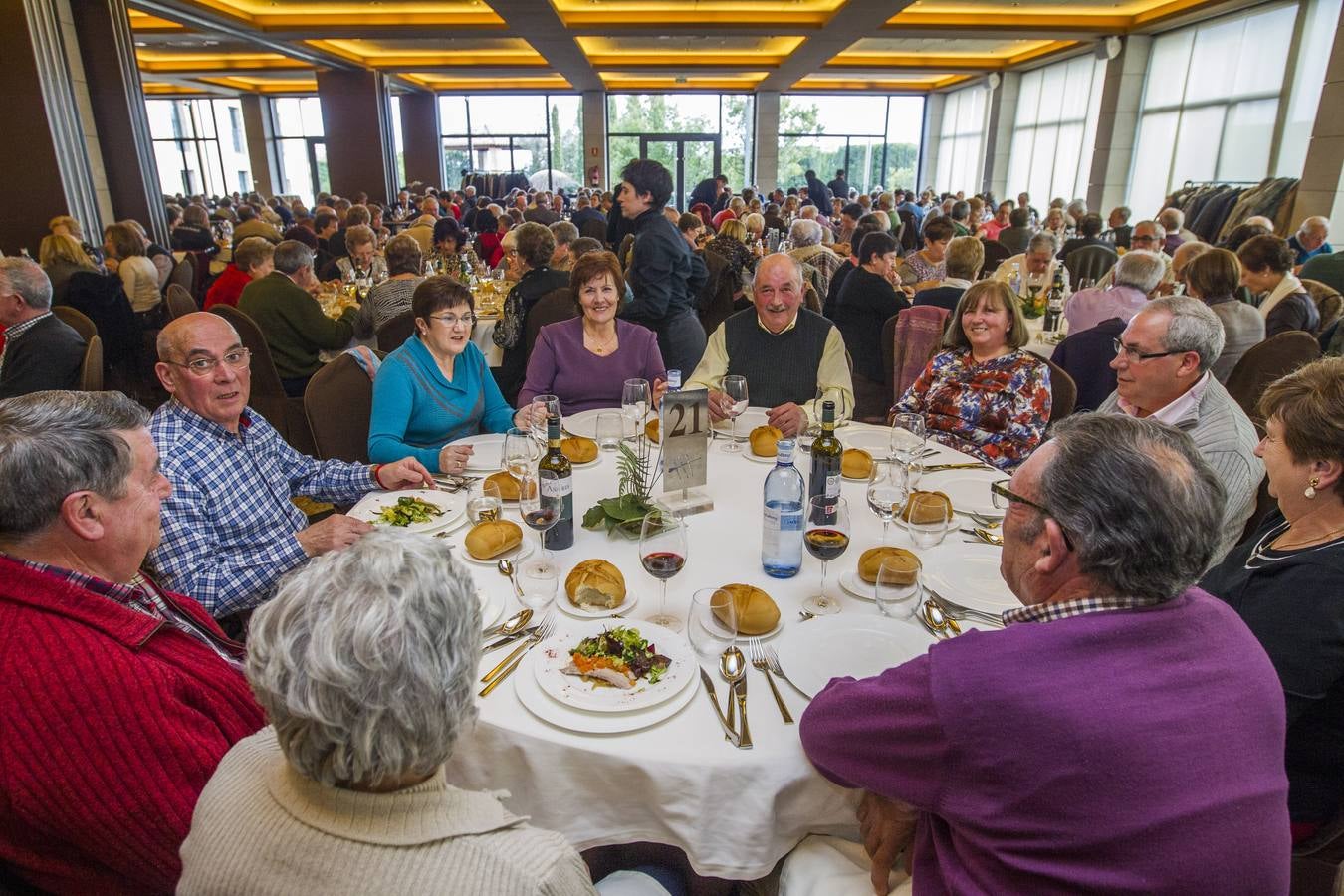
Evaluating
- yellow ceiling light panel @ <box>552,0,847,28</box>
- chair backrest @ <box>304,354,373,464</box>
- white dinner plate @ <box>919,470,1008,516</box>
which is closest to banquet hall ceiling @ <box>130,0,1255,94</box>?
yellow ceiling light panel @ <box>552,0,847,28</box>

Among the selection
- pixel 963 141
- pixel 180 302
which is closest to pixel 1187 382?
pixel 180 302

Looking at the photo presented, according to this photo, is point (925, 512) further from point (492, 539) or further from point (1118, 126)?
point (1118, 126)

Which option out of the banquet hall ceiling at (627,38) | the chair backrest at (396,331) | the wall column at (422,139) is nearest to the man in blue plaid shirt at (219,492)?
the chair backrest at (396,331)

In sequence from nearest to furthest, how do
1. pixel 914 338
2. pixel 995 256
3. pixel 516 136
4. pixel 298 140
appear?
pixel 914 338, pixel 995 256, pixel 516 136, pixel 298 140

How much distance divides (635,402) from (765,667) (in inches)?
50.0

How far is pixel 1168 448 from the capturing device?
1.07m

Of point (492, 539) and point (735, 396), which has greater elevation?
point (735, 396)

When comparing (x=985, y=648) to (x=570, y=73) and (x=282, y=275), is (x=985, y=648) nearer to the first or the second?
(x=282, y=275)

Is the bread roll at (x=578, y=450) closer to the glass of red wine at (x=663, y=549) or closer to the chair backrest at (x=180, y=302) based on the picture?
the glass of red wine at (x=663, y=549)

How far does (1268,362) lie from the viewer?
11.2 feet

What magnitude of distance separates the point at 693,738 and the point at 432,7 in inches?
454

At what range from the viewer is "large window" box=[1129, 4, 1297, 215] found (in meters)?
9.25

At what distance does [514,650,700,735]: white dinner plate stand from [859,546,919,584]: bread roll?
0.48 meters

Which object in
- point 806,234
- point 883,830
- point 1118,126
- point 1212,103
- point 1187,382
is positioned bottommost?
point 883,830
